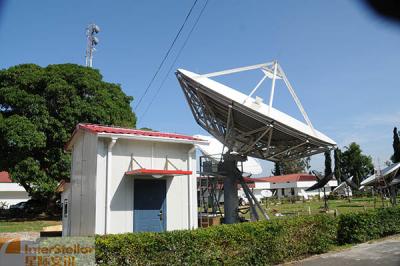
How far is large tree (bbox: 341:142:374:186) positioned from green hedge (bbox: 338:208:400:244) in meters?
54.2

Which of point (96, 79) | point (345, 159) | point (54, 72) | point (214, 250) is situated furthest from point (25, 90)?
point (345, 159)

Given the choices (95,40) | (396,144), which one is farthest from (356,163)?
(95,40)

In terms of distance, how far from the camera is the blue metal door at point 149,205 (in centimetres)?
1137

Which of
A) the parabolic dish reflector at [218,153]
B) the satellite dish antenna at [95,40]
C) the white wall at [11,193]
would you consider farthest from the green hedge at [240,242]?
the white wall at [11,193]

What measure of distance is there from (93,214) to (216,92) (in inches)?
266

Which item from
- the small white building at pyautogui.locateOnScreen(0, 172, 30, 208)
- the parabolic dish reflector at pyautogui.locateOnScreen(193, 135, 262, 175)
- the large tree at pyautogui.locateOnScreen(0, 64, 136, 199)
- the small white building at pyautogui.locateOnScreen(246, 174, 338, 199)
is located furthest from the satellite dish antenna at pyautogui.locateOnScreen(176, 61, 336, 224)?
the small white building at pyautogui.locateOnScreen(246, 174, 338, 199)

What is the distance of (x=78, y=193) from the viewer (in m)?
13.5

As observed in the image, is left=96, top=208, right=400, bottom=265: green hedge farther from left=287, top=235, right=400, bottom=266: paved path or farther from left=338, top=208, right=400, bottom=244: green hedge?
left=287, top=235, right=400, bottom=266: paved path

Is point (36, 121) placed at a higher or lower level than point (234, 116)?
higher

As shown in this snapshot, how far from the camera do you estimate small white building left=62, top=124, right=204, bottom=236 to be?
10.9 meters

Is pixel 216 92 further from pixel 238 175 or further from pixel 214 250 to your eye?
pixel 214 250

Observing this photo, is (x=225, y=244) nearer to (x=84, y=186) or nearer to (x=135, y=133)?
(x=135, y=133)

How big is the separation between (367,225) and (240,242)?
21.4 feet

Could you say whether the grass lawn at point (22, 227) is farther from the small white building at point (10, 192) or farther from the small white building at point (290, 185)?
the small white building at point (290, 185)
